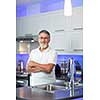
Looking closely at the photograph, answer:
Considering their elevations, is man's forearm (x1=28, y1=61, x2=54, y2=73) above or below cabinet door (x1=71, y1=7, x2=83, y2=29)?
below

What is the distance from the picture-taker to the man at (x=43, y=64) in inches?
119

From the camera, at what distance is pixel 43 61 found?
312 centimetres

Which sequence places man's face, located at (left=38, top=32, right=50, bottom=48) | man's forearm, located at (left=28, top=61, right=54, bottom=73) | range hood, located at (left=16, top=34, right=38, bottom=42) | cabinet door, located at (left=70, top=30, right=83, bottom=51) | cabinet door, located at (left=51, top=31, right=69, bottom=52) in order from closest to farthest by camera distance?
man's forearm, located at (left=28, top=61, right=54, bottom=73) → man's face, located at (left=38, top=32, right=50, bottom=48) → cabinet door, located at (left=70, top=30, right=83, bottom=51) → cabinet door, located at (left=51, top=31, right=69, bottom=52) → range hood, located at (left=16, top=34, right=38, bottom=42)

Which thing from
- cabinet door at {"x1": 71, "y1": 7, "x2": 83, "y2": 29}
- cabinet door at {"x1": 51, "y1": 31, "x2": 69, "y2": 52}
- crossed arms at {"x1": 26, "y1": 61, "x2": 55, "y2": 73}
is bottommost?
crossed arms at {"x1": 26, "y1": 61, "x2": 55, "y2": 73}

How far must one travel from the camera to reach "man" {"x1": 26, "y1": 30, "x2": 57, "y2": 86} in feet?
9.92

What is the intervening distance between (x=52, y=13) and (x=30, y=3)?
0.79 meters

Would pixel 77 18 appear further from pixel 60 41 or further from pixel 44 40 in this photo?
pixel 44 40

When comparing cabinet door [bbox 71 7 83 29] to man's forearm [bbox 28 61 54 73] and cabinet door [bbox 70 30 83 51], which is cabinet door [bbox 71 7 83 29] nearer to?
cabinet door [bbox 70 30 83 51]

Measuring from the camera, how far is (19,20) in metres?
5.05

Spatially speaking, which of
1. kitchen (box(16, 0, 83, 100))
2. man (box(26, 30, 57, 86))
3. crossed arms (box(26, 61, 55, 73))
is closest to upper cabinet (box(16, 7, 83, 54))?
kitchen (box(16, 0, 83, 100))

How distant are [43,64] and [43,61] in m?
0.09
